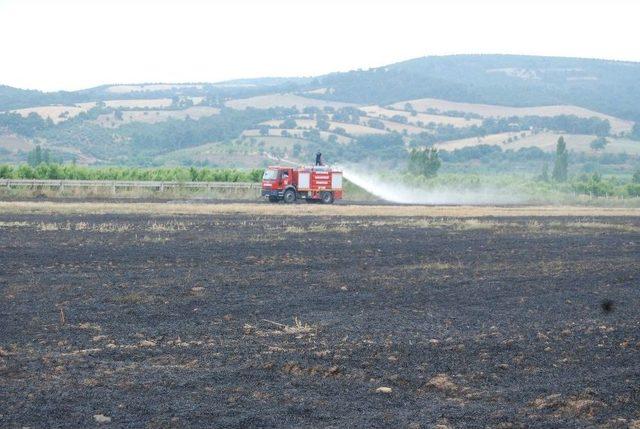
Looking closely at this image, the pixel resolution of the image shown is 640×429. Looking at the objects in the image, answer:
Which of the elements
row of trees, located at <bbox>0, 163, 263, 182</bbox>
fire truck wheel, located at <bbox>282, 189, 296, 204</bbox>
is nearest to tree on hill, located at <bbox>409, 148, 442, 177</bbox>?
row of trees, located at <bbox>0, 163, 263, 182</bbox>

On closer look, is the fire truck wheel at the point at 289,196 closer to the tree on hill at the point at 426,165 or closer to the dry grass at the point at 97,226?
the dry grass at the point at 97,226

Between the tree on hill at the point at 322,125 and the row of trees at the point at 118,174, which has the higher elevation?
the row of trees at the point at 118,174

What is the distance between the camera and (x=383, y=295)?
18.8 m

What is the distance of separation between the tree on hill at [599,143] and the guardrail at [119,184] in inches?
4343

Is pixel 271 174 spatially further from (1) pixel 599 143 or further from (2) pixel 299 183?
(1) pixel 599 143

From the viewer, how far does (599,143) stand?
170 m

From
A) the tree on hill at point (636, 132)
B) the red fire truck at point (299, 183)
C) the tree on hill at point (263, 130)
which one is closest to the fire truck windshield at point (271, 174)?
the red fire truck at point (299, 183)

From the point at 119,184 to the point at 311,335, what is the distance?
5049 centimetres

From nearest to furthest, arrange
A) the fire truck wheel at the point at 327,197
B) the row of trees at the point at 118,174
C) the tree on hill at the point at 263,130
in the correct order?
the fire truck wheel at the point at 327,197, the row of trees at the point at 118,174, the tree on hill at the point at 263,130

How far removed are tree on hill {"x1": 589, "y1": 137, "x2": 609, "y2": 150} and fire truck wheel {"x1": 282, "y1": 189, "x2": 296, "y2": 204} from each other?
118 metres

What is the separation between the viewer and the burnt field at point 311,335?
1046 cm

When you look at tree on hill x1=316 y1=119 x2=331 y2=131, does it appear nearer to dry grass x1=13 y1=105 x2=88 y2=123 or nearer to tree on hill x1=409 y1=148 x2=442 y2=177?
dry grass x1=13 y1=105 x2=88 y2=123

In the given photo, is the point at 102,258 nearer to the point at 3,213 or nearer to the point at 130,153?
the point at 3,213

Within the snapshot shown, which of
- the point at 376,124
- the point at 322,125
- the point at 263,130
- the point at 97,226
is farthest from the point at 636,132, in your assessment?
the point at 97,226
